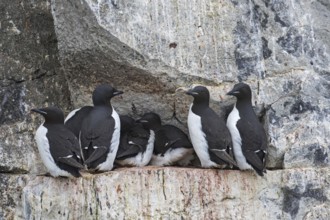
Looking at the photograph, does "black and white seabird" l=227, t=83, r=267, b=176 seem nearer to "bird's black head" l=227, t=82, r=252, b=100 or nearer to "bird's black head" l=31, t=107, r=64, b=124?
"bird's black head" l=227, t=82, r=252, b=100

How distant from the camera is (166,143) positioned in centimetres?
1033

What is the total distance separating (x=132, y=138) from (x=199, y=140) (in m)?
0.74

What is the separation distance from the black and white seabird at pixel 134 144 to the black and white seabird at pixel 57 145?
56 cm

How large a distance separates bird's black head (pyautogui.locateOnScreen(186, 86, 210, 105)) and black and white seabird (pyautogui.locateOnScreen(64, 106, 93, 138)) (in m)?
1.04

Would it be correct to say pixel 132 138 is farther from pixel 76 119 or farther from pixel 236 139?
pixel 236 139

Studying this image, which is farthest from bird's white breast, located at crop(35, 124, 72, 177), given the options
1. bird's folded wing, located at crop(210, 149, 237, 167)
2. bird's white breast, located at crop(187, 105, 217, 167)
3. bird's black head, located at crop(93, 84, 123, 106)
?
bird's folded wing, located at crop(210, 149, 237, 167)

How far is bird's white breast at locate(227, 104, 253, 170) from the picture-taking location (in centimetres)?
987

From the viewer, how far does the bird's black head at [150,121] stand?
34.1 feet

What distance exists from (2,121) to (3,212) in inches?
35.5

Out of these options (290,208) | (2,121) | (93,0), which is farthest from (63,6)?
(290,208)

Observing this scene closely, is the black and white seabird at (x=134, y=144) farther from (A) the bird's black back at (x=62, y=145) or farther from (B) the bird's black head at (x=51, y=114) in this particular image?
(B) the bird's black head at (x=51, y=114)

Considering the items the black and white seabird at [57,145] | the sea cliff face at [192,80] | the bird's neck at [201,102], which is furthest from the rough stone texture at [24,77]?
the bird's neck at [201,102]

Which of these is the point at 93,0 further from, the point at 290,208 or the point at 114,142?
the point at 290,208

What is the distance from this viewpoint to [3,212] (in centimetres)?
1029
